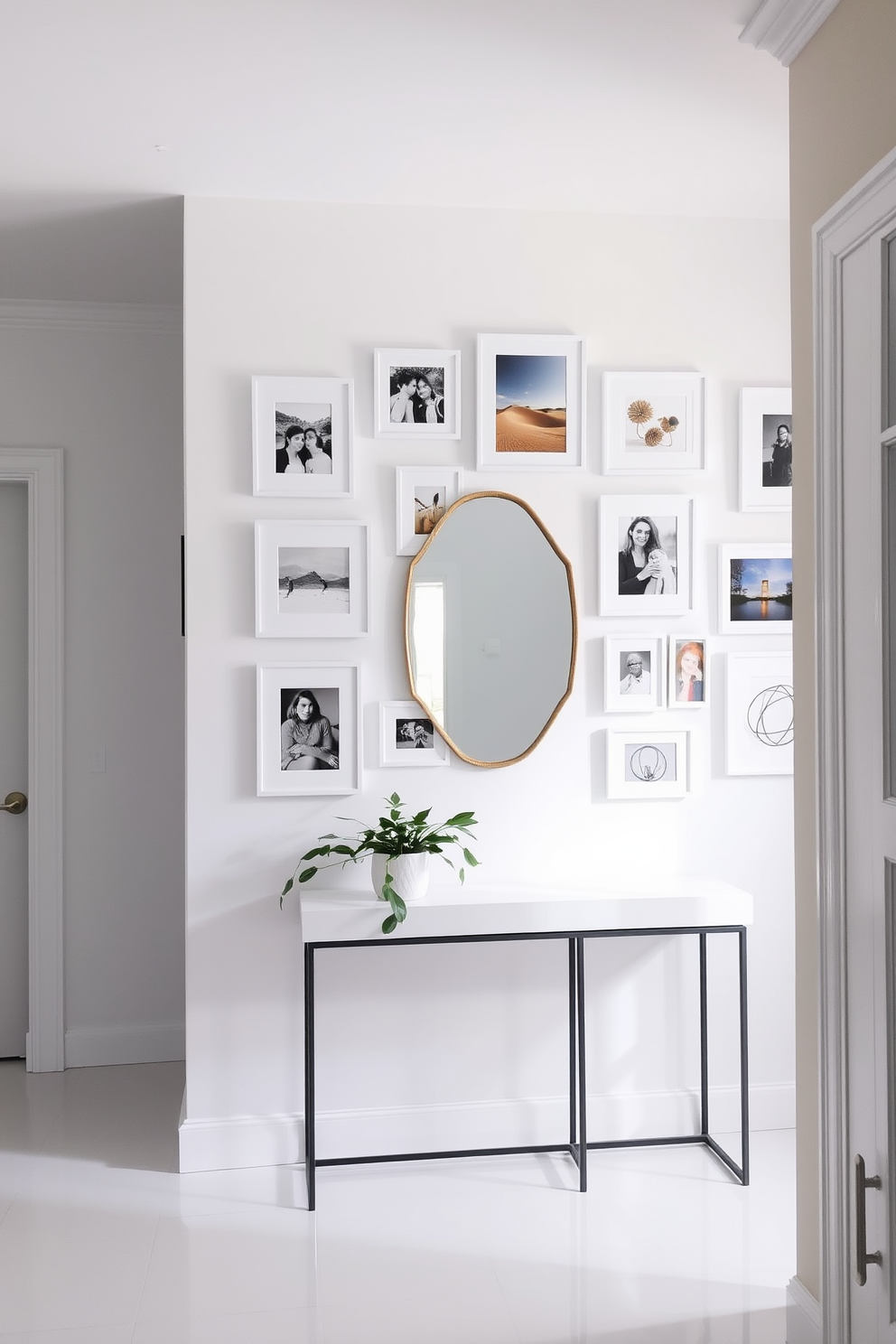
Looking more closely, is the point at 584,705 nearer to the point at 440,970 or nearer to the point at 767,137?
the point at 440,970

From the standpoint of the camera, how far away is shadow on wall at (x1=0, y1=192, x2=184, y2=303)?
2939mm

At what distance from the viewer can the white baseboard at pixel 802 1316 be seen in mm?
2082

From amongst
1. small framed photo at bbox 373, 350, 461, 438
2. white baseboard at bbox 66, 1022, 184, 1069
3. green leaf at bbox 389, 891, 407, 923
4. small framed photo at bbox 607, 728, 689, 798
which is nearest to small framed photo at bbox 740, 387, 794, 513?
small framed photo at bbox 607, 728, 689, 798

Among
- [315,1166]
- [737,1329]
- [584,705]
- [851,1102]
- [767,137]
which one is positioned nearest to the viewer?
[851,1102]

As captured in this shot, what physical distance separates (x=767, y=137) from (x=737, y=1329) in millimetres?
2681

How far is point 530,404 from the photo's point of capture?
10.0ft

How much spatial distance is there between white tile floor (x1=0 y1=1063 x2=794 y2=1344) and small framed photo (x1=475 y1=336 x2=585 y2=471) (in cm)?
195

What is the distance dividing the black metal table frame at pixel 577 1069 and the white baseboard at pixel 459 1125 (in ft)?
0.10

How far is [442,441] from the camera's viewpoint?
304 cm

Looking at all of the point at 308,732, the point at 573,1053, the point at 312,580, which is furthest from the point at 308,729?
the point at 573,1053

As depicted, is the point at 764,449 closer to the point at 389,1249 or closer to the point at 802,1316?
the point at 802,1316

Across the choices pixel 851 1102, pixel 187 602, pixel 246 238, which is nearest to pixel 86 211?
pixel 246 238

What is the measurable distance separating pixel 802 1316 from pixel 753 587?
1846 mm

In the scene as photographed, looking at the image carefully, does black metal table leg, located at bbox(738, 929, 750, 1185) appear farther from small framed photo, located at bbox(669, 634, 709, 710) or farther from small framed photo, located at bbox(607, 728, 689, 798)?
small framed photo, located at bbox(669, 634, 709, 710)
